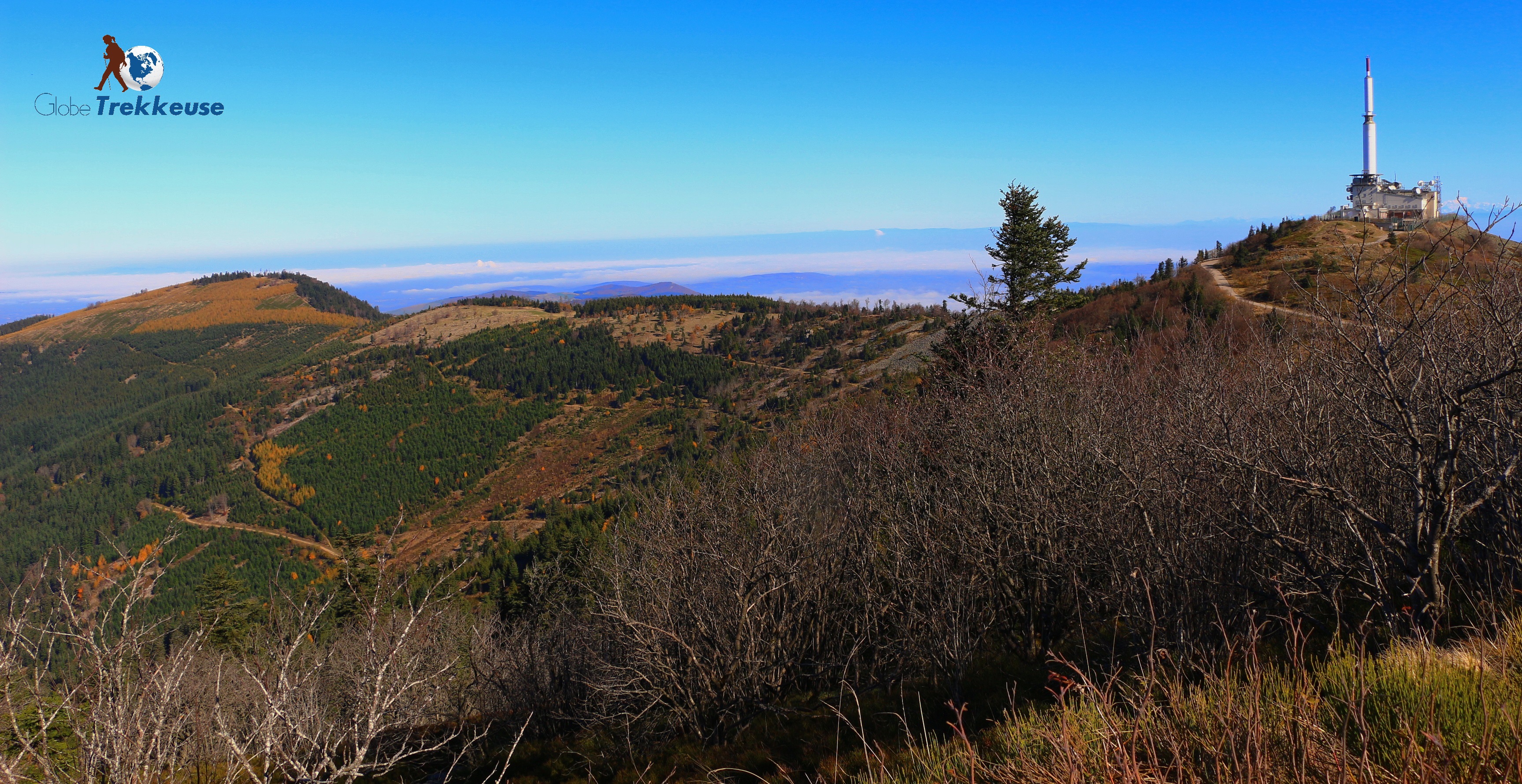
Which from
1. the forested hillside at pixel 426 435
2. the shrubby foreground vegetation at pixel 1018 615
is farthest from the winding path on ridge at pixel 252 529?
the shrubby foreground vegetation at pixel 1018 615

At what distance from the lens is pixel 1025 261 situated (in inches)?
1203

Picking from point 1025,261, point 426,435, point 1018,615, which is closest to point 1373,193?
point 1025,261

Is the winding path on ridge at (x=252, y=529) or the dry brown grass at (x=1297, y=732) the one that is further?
the winding path on ridge at (x=252, y=529)

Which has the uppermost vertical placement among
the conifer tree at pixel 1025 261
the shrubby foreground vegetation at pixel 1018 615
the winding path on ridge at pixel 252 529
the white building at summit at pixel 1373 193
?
the white building at summit at pixel 1373 193

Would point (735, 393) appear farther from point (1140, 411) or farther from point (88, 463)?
point (88, 463)

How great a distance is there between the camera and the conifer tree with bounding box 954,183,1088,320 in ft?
99.1

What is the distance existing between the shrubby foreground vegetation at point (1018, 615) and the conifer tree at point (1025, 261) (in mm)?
6154

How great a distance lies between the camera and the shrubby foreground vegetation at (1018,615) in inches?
170

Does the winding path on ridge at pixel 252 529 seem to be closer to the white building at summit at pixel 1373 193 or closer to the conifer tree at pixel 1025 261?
the conifer tree at pixel 1025 261

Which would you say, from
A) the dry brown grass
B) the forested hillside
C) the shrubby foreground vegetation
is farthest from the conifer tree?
the forested hillside

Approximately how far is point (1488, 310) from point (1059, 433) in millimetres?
7592

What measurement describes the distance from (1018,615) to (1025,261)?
20.1 metres

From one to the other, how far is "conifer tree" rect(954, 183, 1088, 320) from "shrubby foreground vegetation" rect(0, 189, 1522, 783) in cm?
615

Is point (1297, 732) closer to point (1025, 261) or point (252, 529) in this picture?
point (1025, 261)
